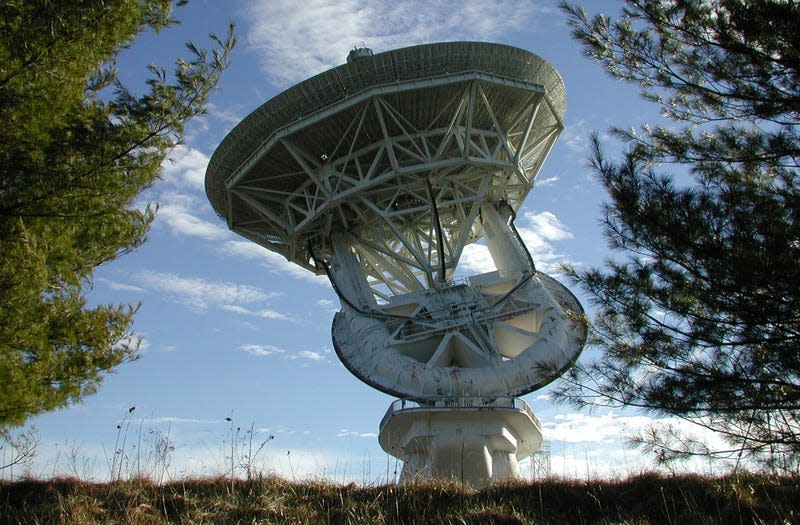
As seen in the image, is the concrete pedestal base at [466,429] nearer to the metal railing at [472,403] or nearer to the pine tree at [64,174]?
the metal railing at [472,403]

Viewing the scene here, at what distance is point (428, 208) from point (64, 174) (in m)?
19.2

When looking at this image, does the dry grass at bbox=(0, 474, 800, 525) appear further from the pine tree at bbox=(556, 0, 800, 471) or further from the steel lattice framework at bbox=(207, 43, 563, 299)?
the steel lattice framework at bbox=(207, 43, 563, 299)

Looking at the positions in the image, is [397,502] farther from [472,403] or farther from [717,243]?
[472,403]

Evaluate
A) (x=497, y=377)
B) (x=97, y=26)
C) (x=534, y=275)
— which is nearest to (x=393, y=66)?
(x=534, y=275)

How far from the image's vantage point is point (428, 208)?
2681 cm

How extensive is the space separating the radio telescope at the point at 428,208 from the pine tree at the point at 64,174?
14123 mm

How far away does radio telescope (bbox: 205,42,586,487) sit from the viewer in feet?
73.8

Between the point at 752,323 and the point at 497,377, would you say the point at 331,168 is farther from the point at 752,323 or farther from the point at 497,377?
the point at 752,323

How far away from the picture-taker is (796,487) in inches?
336

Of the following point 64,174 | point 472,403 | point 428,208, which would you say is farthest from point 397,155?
point 64,174

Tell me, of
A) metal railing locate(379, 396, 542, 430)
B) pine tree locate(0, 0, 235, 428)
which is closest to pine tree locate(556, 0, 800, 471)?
pine tree locate(0, 0, 235, 428)

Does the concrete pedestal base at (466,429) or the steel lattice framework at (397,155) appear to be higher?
the steel lattice framework at (397,155)

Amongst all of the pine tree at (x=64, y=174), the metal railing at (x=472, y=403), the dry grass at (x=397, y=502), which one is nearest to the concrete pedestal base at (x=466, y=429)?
the metal railing at (x=472, y=403)

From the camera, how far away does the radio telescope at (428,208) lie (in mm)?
22484
